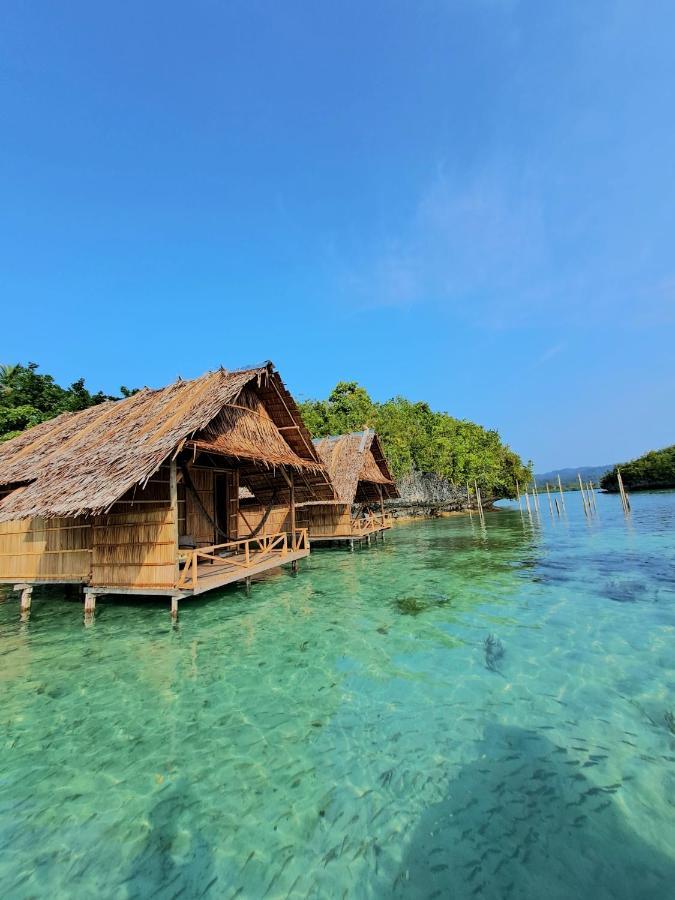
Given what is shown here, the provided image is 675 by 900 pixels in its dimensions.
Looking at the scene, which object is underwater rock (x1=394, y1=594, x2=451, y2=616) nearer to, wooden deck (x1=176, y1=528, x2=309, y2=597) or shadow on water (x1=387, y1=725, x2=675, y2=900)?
wooden deck (x1=176, y1=528, x2=309, y2=597)

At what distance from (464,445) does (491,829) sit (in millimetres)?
37939

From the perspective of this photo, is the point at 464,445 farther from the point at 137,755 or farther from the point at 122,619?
the point at 137,755

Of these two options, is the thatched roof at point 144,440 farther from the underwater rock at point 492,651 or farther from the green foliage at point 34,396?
the green foliage at point 34,396

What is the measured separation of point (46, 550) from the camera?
9133mm

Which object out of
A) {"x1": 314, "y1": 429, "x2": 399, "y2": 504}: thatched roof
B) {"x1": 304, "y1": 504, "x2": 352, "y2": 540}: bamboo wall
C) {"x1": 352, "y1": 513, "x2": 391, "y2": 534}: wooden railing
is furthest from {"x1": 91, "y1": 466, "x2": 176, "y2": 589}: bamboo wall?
{"x1": 352, "y1": 513, "x2": 391, "y2": 534}: wooden railing

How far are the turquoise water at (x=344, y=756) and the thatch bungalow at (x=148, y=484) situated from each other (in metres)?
1.30

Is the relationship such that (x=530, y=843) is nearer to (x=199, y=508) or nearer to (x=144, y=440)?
(x=144, y=440)

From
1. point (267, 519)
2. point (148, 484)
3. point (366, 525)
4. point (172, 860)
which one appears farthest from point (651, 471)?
point (172, 860)

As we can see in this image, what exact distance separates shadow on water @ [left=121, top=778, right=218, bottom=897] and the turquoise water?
14mm

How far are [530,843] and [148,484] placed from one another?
8.08 m

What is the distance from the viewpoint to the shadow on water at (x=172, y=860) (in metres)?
2.63

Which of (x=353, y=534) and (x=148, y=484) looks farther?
(x=353, y=534)

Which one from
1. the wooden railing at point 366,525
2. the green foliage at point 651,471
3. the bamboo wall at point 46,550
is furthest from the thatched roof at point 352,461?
the green foliage at point 651,471

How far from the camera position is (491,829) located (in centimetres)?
300
